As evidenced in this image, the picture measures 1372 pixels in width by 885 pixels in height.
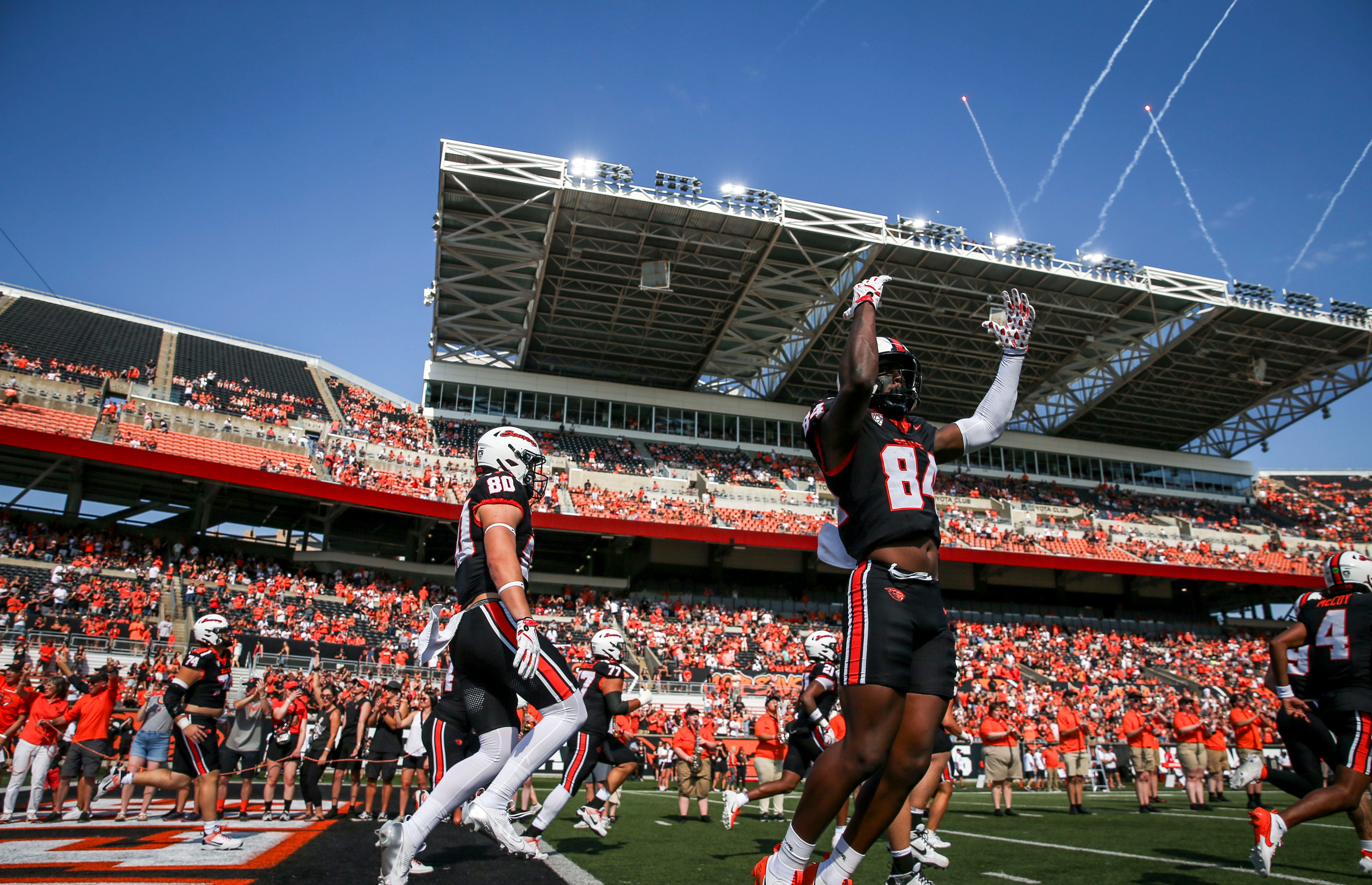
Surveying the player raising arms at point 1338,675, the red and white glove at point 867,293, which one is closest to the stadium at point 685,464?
the player raising arms at point 1338,675

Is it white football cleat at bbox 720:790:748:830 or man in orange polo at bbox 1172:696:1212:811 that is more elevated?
white football cleat at bbox 720:790:748:830

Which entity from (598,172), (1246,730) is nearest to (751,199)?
(598,172)

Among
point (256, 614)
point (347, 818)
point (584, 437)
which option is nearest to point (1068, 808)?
point (347, 818)

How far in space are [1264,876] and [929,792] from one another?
215 cm

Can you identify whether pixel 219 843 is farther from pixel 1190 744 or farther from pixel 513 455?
pixel 1190 744

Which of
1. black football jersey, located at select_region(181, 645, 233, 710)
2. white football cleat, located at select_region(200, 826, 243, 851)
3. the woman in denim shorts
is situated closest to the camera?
white football cleat, located at select_region(200, 826, 243, 851)

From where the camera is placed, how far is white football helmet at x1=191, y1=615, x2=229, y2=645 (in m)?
7.06

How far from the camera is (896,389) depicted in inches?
152

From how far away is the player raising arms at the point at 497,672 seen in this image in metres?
4.06

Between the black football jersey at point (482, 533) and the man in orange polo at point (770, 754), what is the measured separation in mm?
7465

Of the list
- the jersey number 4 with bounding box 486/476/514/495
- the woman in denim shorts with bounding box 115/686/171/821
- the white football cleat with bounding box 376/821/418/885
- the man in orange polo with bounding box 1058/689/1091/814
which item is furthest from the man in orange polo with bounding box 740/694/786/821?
the jersey number 4 with bounding box 486/476/514/495

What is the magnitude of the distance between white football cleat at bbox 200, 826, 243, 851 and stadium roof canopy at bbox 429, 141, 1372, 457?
2551 centimetres

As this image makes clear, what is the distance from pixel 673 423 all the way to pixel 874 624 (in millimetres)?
41264

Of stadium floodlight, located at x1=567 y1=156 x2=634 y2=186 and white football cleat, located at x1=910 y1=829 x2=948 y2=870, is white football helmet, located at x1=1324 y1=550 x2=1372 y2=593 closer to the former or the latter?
white football cleat, located at x1=910 y1=829 x2=948 y2=870
